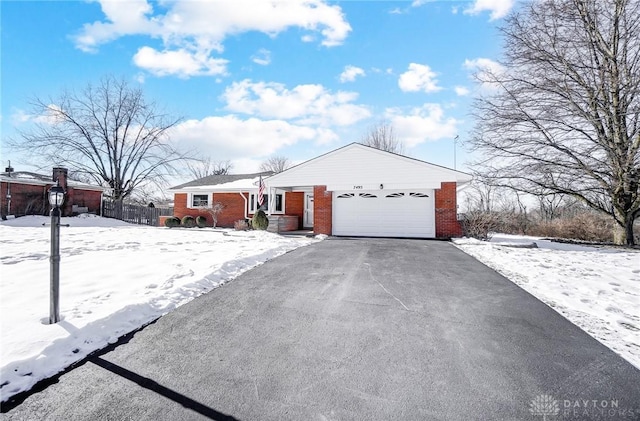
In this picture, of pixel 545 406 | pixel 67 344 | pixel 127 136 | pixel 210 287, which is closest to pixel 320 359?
pixel 545 406

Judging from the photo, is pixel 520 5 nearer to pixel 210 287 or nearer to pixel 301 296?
pixel 301 296

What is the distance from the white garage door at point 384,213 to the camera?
510 inches

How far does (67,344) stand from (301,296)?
9.14 feet

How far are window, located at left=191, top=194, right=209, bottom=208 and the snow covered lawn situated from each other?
12028 millimetres

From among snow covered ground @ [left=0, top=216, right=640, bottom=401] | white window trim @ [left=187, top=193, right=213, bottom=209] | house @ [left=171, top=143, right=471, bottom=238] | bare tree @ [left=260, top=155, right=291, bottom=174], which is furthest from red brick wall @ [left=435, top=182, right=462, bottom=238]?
bare tree @ [left=260, top=155, right=291, bottom=174]

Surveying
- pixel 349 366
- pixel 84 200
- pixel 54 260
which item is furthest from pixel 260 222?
pixel 84 200

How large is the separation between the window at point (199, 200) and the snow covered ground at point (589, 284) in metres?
16.9

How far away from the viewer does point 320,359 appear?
2701 mm

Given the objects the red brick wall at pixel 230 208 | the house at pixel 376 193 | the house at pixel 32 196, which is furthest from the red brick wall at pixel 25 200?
the house at pixel 376 193

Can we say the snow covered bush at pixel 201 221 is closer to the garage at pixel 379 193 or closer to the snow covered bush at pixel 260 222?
the snow covered bush at pixel 260 222

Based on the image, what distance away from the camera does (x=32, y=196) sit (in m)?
19.7

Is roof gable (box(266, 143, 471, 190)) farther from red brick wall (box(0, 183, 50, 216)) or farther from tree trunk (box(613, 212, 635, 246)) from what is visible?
red brick wall (box(0, 183, 50, 216))

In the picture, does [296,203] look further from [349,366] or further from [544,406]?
[544,406]

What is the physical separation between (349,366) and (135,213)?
Result: 2616 cm
